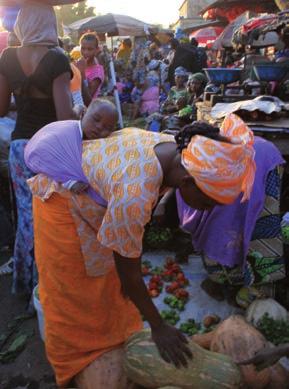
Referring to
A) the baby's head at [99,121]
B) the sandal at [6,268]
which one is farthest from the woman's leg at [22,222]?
the baby's head at [99,121]

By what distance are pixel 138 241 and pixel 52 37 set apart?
6.16 ft

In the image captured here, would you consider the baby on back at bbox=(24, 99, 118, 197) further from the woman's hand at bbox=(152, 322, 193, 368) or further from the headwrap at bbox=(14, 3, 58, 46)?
the headwrap at bbox=(14, 3, 58, 46)

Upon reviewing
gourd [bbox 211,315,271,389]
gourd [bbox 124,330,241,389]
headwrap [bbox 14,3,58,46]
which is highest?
headwrap [bbox 14,3,58,46]

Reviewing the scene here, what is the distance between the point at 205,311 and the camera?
131 inches

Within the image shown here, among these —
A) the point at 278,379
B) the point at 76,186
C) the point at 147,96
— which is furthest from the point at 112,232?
the point at 147,96

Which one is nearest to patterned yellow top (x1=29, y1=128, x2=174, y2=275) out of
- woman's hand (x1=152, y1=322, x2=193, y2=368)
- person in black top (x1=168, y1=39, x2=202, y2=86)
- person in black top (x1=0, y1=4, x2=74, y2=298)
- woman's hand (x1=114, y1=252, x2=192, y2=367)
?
woman's hand (x1=114, y1=252, x2=192, y2=367)

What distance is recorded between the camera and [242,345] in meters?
2.27

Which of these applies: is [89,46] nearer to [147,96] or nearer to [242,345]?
[147,96]

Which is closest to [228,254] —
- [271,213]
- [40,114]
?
[271,213]

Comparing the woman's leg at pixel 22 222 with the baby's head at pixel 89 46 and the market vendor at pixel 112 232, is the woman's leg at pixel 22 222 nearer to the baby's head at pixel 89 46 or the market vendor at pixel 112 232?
the market vendor at pixel 112 232

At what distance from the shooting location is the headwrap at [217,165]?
5.38 feet

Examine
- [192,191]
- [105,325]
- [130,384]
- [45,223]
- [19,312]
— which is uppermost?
[192,191]

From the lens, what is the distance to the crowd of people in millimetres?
1744

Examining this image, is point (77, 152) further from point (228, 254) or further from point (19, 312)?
point (19, 312)
